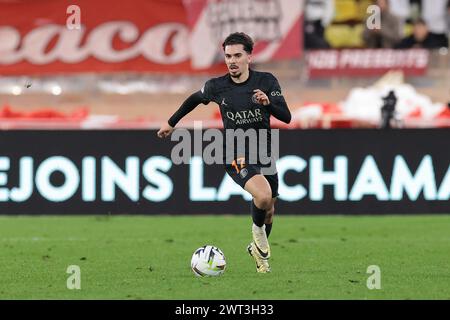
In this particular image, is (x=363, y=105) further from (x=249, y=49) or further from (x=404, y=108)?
(x=249, y=49)

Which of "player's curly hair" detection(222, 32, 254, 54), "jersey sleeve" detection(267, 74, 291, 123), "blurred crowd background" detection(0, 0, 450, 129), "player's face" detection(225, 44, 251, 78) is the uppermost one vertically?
"blurred crowd background" detection(0, 0, 450, 129)

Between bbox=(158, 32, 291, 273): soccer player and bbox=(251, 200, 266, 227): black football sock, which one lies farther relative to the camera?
bbox=(251, 200, 266, 227): black football sock

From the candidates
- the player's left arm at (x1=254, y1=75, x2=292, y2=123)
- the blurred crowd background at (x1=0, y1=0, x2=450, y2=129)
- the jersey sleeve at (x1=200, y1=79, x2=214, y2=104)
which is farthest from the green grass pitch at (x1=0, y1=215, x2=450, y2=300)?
the blurred crowd background at (x1=0, y1=0, x2=450, y2=129)

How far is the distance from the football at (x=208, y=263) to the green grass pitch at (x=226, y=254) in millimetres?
101

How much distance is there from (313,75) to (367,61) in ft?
3.58

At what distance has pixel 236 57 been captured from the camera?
35.9 ft

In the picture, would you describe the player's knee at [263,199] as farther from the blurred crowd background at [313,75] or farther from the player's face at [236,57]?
the blurred crowd background at [313,75]

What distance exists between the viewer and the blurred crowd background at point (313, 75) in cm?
2409

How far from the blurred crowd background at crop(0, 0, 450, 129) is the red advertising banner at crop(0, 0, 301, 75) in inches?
1.7

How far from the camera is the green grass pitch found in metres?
9.93

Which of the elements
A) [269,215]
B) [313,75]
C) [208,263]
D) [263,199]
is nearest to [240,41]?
[263,199]

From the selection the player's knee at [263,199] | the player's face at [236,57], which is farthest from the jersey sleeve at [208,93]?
the player's knee at [263,199]

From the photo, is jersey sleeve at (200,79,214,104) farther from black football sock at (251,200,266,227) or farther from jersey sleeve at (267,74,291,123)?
black football sock at (251,200,266,227)

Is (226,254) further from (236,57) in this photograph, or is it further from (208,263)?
(236,57)
